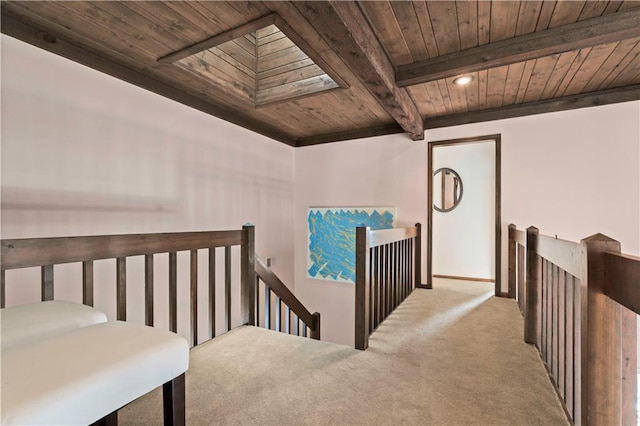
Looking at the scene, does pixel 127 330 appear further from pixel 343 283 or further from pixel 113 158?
pixel 343 283

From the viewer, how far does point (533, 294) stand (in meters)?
2.03

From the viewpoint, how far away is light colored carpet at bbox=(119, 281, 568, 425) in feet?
4.42

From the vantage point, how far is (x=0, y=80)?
1.93m

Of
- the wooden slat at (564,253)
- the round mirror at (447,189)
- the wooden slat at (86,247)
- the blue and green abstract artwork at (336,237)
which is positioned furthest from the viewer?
the round mirror at (447,189)

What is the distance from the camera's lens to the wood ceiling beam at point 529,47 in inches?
73.8

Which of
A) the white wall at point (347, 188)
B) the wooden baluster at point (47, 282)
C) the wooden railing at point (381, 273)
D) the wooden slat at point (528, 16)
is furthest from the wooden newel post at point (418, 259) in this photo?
A: the wooden baluster at point (47, 282)

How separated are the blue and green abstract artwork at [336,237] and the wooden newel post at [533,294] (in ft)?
6.89

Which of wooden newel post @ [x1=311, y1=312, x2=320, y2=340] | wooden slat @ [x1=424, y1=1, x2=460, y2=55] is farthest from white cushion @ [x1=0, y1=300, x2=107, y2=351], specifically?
wooden slat @ [x1=424, y1=1, x2=460, y2=55]

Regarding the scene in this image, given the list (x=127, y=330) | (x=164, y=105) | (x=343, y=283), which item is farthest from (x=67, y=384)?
(x=343, y=283)

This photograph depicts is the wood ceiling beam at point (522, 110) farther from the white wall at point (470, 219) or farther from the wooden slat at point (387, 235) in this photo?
the wooden slat at point (387, 235)

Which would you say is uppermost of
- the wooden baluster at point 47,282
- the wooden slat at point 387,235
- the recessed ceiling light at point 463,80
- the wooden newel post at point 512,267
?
the recessed ceiling light at point 463,80

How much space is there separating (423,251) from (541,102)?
84.6 inches

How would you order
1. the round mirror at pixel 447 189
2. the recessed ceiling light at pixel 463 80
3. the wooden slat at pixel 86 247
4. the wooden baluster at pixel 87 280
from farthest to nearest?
the round mirror at pixel 447 189 < the recessed ceiling light at pixel 463 80 < the wooden baluster at pixel 87 280 < the wooden slat at pixel 86 247

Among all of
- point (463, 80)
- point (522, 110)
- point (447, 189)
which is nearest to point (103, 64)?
point (463, 80)
